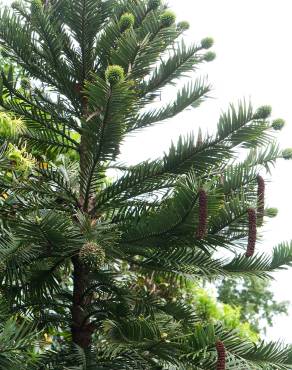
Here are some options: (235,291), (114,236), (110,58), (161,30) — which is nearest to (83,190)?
(114,236)

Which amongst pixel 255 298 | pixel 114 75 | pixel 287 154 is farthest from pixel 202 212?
pixel 255 298

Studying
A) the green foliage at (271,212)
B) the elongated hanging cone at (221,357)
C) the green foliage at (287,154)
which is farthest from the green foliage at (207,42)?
the elongated hanging cone at (221,357)

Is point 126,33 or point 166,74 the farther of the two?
point 166,74

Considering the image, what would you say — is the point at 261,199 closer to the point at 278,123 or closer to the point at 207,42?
the point at 278,123

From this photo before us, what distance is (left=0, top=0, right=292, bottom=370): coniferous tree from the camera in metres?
2.97

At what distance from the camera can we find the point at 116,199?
3561 millimetres

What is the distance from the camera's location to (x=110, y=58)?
12.1 feet

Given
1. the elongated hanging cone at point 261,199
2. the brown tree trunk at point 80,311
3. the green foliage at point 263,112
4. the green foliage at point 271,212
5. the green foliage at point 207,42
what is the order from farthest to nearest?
1. the green foliage at point 207,42
2. the green foliage at point 271,212
3. the green foliage at point 263,112
4. the brown tree trunk at point 80,311
5. the elongated hanging cone at point 261,199

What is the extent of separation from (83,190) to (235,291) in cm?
925

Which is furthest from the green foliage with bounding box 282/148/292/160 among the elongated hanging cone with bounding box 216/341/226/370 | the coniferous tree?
the elongated hanging cone with bounding box 216/341/226/370

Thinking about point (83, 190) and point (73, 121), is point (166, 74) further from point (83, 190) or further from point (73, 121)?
point (83, 190)

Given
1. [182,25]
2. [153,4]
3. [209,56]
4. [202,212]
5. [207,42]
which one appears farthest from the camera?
[182,25]

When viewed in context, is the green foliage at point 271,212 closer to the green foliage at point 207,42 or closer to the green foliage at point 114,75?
the green foliage at point 207,42

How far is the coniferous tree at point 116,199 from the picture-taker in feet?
9.73
